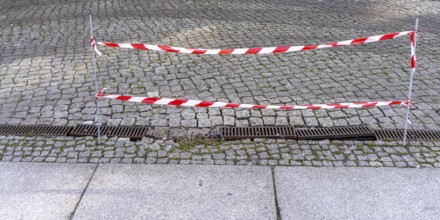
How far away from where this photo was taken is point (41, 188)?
192 inches

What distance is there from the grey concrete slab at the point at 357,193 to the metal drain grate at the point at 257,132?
0.79 meters

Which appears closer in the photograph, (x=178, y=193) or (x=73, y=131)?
(x=178, y=193)

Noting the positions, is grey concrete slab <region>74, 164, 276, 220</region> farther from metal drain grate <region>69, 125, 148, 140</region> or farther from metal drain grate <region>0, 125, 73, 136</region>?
metal drain grate <region>0, 125, 73, 136</region>

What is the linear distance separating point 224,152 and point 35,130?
2.47m

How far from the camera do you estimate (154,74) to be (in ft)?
25.9

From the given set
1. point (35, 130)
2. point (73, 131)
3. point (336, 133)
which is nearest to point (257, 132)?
point (336, 133)

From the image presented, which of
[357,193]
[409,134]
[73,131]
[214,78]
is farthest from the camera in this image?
[214,78]

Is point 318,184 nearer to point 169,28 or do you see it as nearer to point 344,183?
point 344,183

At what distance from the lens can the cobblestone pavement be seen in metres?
5.42

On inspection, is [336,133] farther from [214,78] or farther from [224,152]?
[214,78]

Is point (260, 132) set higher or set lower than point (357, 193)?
lower

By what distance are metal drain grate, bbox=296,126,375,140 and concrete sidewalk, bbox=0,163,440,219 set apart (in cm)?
77

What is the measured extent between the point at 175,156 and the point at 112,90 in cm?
220

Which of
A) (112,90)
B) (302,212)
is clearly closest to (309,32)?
(112,90)
